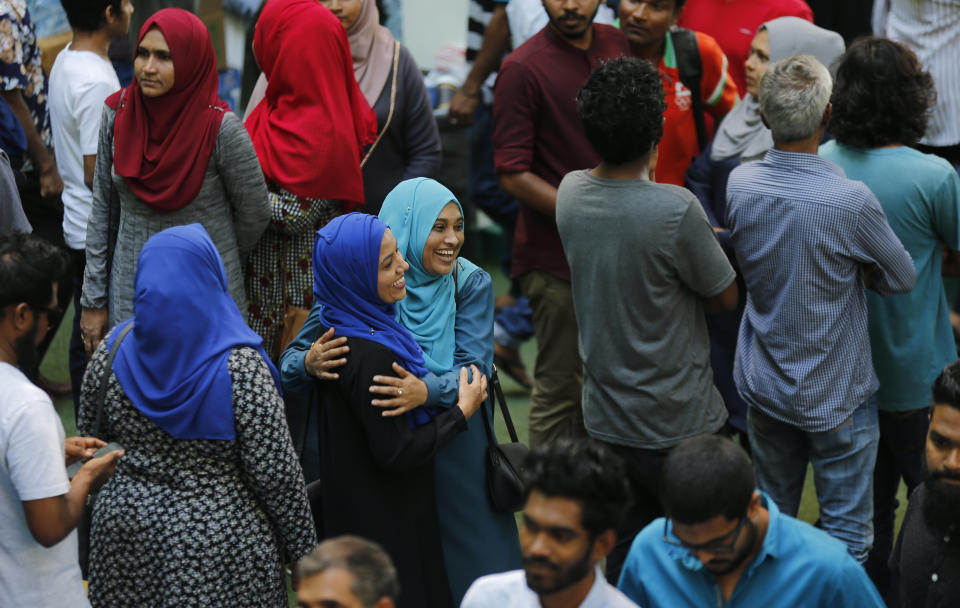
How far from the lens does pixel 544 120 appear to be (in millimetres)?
4426

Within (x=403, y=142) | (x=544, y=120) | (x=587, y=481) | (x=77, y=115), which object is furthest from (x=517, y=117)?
(x=587, y=481)

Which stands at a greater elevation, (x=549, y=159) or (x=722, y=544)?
(x=549, y=159)

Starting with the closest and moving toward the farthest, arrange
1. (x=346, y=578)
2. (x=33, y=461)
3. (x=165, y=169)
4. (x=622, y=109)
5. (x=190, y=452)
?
(x=346, y=578), (x=33, y=461), (x=190, y=452), (x=622, y=109), (x=165, y=169)

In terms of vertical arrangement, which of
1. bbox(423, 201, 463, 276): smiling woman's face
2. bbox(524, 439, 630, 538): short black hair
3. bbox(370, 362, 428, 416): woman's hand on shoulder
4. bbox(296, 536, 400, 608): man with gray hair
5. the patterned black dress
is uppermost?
bbox(423, 201, 463, 276): smiling woman's face

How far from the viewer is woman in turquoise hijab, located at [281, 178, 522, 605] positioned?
3.31 meters

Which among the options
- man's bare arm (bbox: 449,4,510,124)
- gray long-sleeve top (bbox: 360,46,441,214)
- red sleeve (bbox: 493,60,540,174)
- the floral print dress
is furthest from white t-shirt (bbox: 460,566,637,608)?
man's bare arm (bbox: 449,4,510,124)

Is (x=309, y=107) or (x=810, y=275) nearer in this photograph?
(x=810, y=275)

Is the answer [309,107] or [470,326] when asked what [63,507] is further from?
[309,107]

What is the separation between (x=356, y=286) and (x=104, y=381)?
66 centimetres

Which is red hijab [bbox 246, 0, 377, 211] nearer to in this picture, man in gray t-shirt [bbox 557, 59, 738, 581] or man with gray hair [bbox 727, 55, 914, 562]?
man in gray t-shirt [bbox 557, 59, 738, 581]

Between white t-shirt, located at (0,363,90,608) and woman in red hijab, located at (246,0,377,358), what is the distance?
1647 millimetres

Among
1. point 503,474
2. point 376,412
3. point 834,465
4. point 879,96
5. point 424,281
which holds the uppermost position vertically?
point 879,96

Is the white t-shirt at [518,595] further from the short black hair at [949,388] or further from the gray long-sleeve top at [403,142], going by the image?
the gray long-sleeve top at [403,142]

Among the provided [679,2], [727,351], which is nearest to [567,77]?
[679,2]
